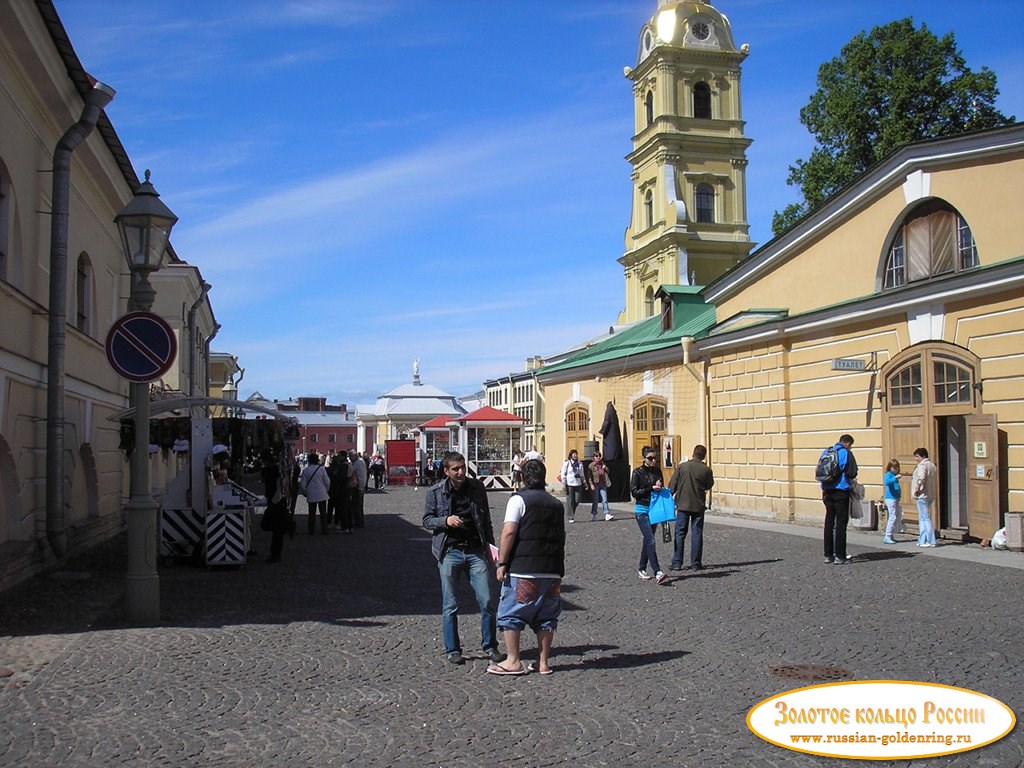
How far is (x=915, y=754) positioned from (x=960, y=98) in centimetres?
3314

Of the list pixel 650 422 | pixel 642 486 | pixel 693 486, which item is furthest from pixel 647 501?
pixel 650 422

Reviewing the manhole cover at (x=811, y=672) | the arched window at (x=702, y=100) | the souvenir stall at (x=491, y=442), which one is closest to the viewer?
the manhole cover at (x=811, y=672)

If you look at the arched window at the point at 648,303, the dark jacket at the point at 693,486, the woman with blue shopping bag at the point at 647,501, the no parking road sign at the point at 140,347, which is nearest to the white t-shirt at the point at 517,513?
the no parking road sign at the point at 140,347

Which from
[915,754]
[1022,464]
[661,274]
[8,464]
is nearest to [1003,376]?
[1022,464]

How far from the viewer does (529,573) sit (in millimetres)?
7641

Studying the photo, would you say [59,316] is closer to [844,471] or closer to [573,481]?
[844,471]

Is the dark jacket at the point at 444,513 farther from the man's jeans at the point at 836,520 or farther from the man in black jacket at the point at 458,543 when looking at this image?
the man's jeans at the point at 836,520

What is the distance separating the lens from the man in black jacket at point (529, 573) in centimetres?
764

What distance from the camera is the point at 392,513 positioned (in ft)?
87.4

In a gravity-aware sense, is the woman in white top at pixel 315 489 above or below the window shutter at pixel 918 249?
below

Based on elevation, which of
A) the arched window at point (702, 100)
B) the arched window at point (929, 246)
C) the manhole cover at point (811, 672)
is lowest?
the manhole cover at point (811, 672)

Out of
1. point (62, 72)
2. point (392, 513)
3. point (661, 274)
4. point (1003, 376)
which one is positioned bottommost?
point (392, 513)

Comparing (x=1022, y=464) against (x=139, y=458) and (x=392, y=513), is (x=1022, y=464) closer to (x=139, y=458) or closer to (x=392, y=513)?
(x=139, y=458)

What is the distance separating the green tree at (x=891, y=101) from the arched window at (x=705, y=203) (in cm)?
1707
